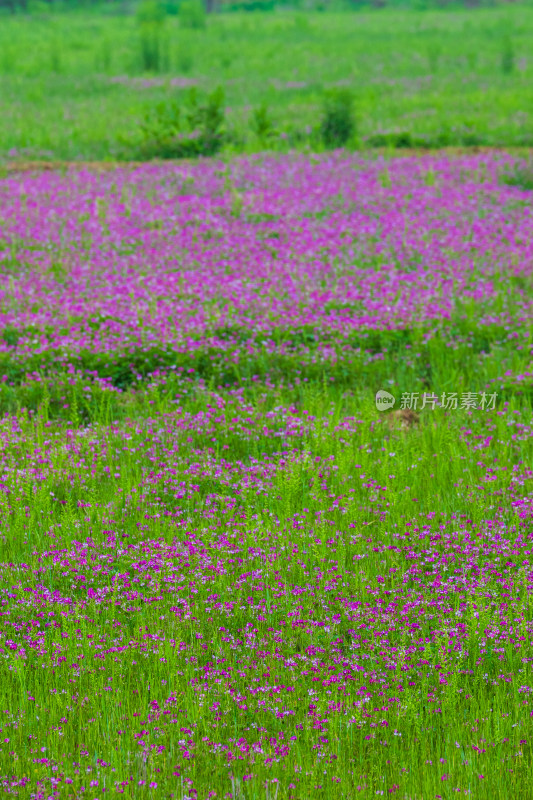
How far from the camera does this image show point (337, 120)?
696 inches

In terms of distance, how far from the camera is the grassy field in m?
18.1

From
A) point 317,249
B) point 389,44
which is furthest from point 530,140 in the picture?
point 389,44

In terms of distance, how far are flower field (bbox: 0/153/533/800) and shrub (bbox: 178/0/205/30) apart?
34309mm

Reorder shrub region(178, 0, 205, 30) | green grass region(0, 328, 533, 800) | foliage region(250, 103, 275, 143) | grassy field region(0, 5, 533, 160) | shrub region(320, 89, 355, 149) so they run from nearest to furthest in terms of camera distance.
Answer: green grass region(0, 328, 533, 800), foliage region(250, 103, 275, 143), shrub region(320, 89, 355, 149), grassy field region(0, 5, 533, 160), shrub region(178, 0, 205, 30)

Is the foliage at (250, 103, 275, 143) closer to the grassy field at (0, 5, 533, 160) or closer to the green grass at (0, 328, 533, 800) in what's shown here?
the grassy field at (0, 5, 533, 160)

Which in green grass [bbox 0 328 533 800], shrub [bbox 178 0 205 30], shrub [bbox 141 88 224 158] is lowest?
green grass [bbox 0 328 533 800]

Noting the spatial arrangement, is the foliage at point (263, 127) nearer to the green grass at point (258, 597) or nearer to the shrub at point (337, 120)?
the shrub at point (337, 120)

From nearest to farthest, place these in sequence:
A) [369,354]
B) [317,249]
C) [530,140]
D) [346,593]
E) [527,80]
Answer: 1. [346,593]
2. [369,354]
3. [317,249]
4. [530,140]
5. [527,80]

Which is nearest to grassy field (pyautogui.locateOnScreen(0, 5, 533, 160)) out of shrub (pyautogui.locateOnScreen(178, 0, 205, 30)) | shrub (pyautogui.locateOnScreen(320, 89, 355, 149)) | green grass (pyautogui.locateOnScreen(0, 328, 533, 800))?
shrub (pyautogui.locateOnScreen(320, 89, 355, 149))

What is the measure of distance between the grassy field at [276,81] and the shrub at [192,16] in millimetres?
994

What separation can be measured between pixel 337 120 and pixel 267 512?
45.1 feet

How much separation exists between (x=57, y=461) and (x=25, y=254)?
5.25 meters

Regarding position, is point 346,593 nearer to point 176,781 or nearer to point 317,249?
point 176,781

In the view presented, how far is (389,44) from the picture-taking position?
35781mm
